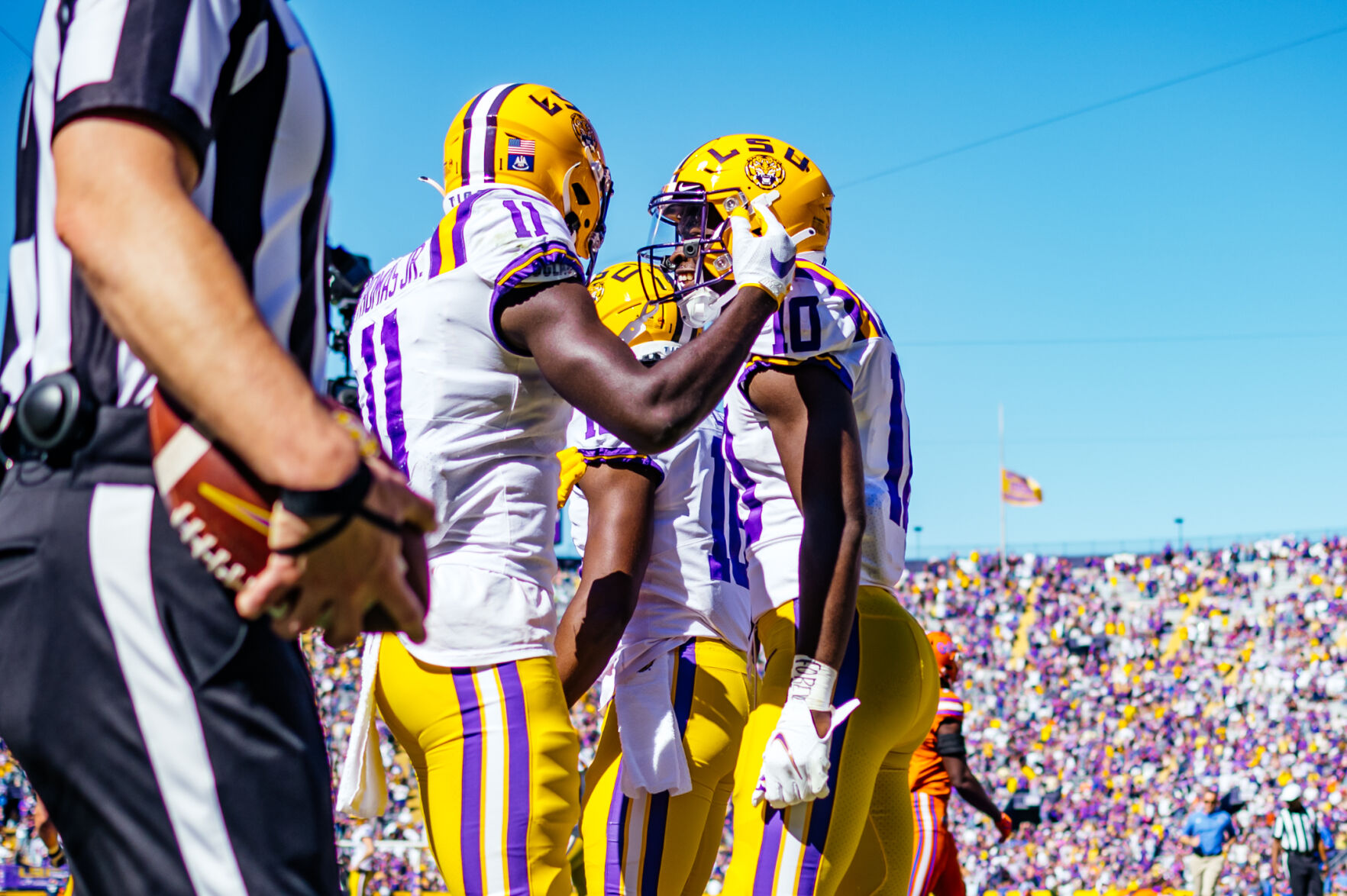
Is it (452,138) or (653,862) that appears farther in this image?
(653,862)

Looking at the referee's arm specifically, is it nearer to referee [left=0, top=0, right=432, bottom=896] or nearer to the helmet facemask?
referee [left=0, top=0, right=432, bottom=896]

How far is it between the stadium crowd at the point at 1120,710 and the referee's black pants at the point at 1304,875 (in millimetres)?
1868

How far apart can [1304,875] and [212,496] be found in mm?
14845

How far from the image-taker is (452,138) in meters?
3.18

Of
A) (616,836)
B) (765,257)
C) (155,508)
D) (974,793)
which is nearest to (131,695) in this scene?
(155,508)

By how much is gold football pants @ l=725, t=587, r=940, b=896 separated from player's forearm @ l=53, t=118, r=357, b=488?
2129 mm

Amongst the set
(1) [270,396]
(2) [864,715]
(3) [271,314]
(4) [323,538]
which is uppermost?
(3) [271,314]

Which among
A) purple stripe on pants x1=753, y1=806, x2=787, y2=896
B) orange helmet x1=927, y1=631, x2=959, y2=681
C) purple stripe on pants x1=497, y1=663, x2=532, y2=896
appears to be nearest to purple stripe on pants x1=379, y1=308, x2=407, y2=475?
purple stripe on pants x1=497, y1=663, x2=532, y2=896

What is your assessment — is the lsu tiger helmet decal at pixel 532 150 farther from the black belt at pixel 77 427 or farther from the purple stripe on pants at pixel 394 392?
the black belt at pixel 77 427

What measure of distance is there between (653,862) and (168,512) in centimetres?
268

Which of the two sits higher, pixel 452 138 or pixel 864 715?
pixel 452 138

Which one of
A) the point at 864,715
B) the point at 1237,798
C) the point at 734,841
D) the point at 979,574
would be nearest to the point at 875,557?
the point at 864,715

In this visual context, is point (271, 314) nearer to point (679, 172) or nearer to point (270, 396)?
point (270, 396)

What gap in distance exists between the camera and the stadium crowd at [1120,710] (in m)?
19.2
